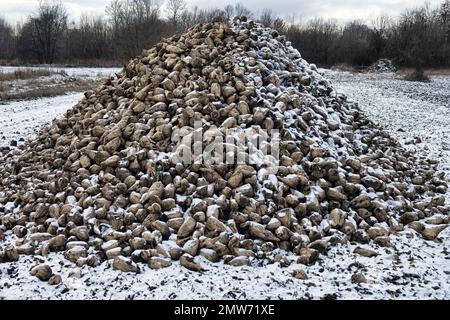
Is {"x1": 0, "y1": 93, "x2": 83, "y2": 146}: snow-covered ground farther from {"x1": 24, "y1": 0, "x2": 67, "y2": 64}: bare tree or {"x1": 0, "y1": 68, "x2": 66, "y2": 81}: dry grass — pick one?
{"x1": 24, "y1": 0, "x2": 67, "y2": 64}: bare tree

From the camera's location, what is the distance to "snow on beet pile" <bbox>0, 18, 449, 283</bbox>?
451 cm

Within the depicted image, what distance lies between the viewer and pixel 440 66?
37094mm

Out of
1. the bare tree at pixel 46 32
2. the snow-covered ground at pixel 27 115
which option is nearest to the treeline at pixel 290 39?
the bare tree at pixel 46 32

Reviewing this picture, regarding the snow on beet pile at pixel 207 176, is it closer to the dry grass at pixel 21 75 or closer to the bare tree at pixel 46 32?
the dry grass at pixel 21 75

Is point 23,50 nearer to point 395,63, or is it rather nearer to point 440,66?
point 395,63

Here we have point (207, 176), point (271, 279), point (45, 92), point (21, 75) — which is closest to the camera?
point (271, 279)

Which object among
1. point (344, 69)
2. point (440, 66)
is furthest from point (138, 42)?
point (440, 66)

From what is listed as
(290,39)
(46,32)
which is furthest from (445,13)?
(46,32)

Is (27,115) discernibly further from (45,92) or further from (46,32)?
(46,32)

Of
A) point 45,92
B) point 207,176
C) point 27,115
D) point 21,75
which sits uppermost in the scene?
point 21,75

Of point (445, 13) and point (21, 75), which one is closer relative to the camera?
point (21, 75)

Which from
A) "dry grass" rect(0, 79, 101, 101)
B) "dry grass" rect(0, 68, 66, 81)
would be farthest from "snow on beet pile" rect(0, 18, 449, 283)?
"dry grass" rect(0, 68, 66, 81)

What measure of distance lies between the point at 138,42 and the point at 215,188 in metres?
26.2

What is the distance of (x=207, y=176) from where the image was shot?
5.04 meters
